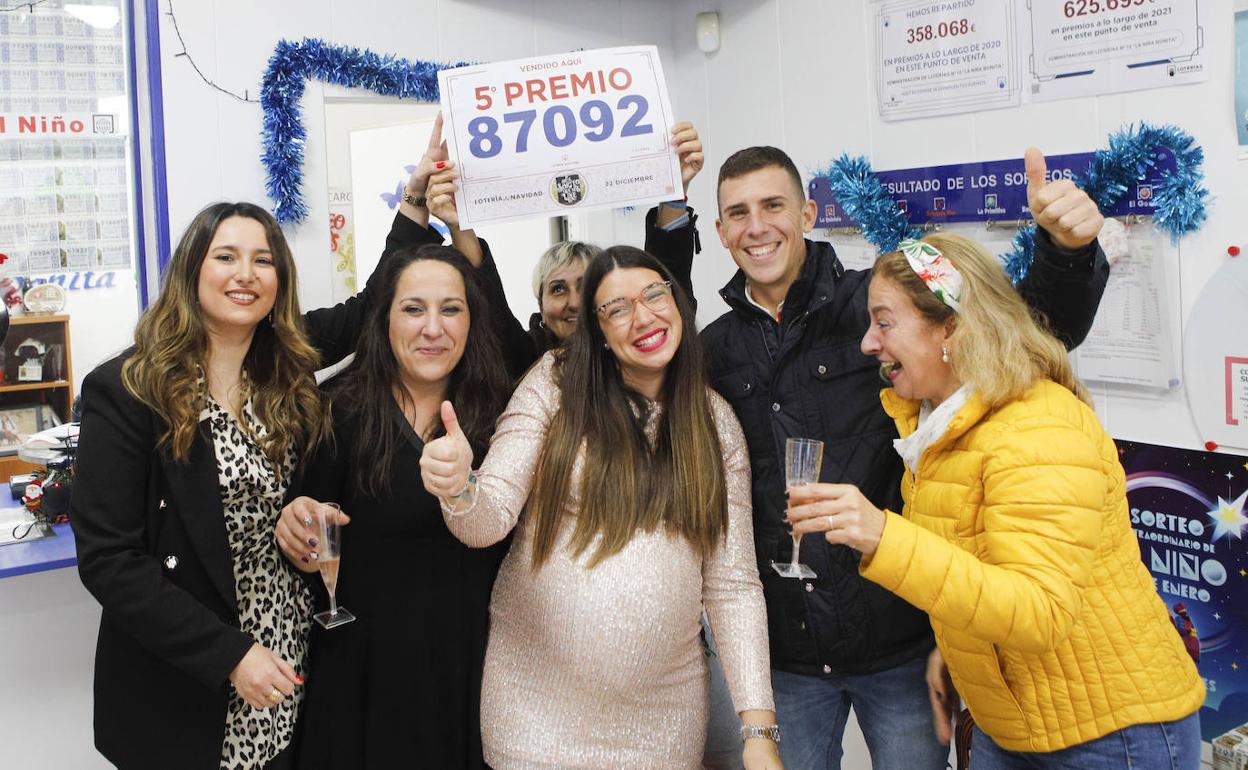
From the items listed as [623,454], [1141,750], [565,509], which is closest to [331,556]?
[565,509]

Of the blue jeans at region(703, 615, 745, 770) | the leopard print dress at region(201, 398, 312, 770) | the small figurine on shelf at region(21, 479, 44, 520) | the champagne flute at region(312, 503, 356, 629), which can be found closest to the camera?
the champagne flute at region(312, 503, 356, 629)

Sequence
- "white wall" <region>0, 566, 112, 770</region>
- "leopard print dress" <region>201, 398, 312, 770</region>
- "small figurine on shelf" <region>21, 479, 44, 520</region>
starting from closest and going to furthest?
1. "leopard print dress" <region>201, 398, 312, 770</region>
2. "white wall" <region>0, 566, 112, 770</region>
3. "small figurine on shelf" <region>21, 479, 44, 520</region>

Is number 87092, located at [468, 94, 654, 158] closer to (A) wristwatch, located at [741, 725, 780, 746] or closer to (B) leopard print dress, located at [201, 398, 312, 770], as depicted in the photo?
(B) leopard print dress, located at [201, 398, 312, 770]

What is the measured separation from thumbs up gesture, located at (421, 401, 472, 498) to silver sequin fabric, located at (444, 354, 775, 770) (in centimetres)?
9

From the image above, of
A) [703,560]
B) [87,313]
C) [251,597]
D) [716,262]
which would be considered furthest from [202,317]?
[716,262]

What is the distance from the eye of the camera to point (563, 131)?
7.55 ft

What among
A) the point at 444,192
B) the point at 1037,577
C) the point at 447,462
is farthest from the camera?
the point at 444,192

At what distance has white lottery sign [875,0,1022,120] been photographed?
8.95ft

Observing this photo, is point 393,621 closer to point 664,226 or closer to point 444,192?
point 444,192

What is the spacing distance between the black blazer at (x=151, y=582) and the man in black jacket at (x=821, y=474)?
42.2 inches

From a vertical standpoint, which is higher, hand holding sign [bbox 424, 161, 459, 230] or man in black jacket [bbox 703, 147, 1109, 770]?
hand holding sign [bbox 424, 161, 459, 230]

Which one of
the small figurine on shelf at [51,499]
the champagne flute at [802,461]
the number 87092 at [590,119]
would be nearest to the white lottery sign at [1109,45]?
the number 87092 at [590,119]

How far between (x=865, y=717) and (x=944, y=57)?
1889 mm

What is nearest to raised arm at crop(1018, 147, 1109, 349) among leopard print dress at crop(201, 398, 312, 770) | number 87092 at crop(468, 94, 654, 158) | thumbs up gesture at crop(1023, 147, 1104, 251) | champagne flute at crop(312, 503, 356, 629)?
thumbs up gesture at crop(1023, 147, 1104, 251)
